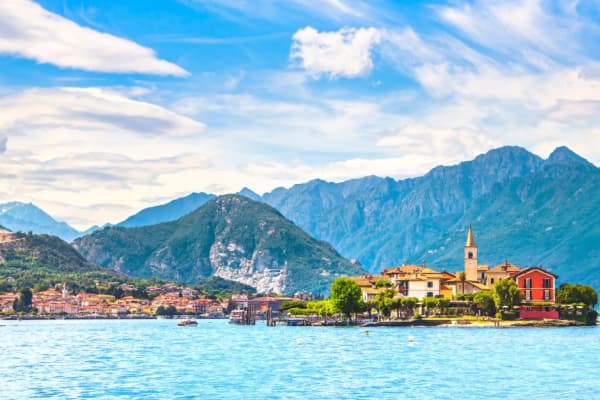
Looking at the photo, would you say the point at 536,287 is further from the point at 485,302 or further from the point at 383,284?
the point at 383,284

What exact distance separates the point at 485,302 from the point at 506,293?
14.2 feet

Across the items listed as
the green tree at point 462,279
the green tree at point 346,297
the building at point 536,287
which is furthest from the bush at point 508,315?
the green tree at point 346,297

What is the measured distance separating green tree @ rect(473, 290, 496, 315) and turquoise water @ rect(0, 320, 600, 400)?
112 ft

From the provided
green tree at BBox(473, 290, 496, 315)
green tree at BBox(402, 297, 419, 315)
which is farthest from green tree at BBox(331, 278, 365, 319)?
green tree at BBox(473, 290, 496, 315)

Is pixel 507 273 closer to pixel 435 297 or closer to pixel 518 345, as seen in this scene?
pixel 435 297

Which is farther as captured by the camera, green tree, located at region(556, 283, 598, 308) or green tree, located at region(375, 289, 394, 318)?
green tree, located at region(375, 289, 394, 318)

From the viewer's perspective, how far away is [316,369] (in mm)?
75312

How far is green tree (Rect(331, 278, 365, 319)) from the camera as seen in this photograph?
162 meters

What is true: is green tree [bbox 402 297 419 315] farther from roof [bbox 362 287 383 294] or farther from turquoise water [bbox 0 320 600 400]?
turquoise water [bbox 0 320 600 400]

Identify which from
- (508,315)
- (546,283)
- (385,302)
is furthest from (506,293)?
(385,302)

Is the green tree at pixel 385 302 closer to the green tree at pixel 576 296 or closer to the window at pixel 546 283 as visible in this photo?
the window at pixel 546 283

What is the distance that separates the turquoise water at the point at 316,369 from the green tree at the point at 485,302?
34.1 metres

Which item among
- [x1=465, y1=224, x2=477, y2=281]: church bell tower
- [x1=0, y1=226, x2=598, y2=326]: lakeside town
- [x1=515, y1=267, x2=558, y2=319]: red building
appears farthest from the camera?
[x1=465, y1=224, x2=477, y2=281]: church bell tower

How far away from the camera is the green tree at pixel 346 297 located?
162375 mm
